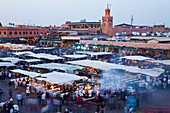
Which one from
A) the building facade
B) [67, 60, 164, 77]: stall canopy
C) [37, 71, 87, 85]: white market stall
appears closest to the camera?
[37, 71, 87, 85]: white market stall

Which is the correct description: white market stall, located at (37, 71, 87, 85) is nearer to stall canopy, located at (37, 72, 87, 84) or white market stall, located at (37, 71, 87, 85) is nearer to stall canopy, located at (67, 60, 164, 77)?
stall canopy, located at (37, 72, 87, 84)

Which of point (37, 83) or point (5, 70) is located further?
point (5, 70)

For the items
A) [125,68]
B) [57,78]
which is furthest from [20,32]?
[57,78]

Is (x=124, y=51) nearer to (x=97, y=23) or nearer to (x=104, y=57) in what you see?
(x=104, y=57)

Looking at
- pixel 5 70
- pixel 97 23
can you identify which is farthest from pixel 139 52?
pixel 97 23

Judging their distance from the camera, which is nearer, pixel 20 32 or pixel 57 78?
pixel 57 78

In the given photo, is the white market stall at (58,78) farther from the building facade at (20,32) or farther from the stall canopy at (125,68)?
the building facade at (20,32)

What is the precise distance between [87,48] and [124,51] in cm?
431

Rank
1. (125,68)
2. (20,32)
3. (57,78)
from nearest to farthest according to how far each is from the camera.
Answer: (57,78) < (125,68) < (20,32)

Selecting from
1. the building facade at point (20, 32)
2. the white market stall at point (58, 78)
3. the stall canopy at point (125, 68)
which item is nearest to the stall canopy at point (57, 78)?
the white market stall at point (58, 78)

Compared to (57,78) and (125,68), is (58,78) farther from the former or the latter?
(125,68)

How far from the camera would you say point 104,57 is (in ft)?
82.2

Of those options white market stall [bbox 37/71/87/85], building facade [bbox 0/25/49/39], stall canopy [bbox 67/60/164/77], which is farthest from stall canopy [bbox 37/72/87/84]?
building facade [bbox 0/25/49/39]

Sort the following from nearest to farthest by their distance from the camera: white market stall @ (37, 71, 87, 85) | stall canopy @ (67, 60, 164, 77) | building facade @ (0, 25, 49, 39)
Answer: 1. white market stall @ (37, 71, 87, 85)
2. stall canopy @ (67, 60, 164, 77)
3. building facade @ (0, 25, 49, 39)
